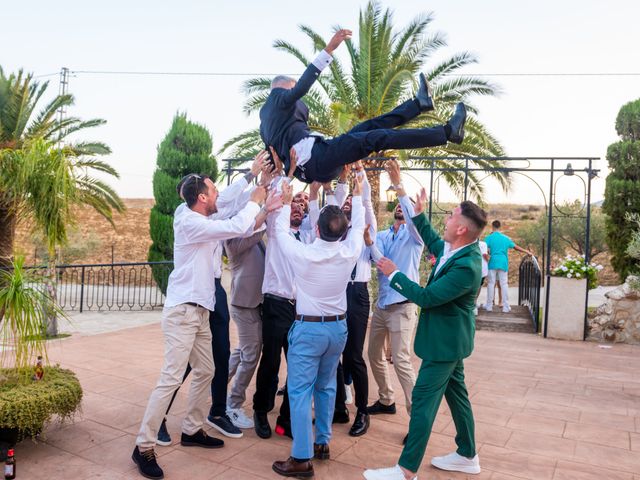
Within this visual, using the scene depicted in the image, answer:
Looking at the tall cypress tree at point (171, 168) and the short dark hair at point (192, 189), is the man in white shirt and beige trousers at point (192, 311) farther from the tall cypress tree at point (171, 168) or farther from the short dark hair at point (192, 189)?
the tall cypress tree at point (171, 168)

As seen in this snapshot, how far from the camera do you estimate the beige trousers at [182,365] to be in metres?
3.37

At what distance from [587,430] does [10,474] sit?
→ 175 inches

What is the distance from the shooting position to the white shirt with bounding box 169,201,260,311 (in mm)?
3479

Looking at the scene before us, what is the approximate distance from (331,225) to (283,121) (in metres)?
0.88

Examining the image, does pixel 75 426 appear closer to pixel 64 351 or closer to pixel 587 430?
pixel 64 351

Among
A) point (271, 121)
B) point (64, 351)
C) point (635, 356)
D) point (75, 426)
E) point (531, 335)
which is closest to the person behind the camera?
point (271, 121)

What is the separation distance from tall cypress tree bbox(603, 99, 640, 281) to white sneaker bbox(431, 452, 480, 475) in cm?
1034

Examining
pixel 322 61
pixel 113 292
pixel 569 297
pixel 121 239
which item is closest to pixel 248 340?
pixel 322 61

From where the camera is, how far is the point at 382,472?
3.35m

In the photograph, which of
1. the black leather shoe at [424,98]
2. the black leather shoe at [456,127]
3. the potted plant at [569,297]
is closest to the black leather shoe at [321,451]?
the black leather shoe at [456,127]

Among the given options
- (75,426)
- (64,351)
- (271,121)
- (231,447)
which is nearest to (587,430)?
(231,447)

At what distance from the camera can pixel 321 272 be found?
11.1 ft

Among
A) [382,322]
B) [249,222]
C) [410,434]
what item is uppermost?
[249,222]

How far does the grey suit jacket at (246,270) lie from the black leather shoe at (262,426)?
2.82 feet
